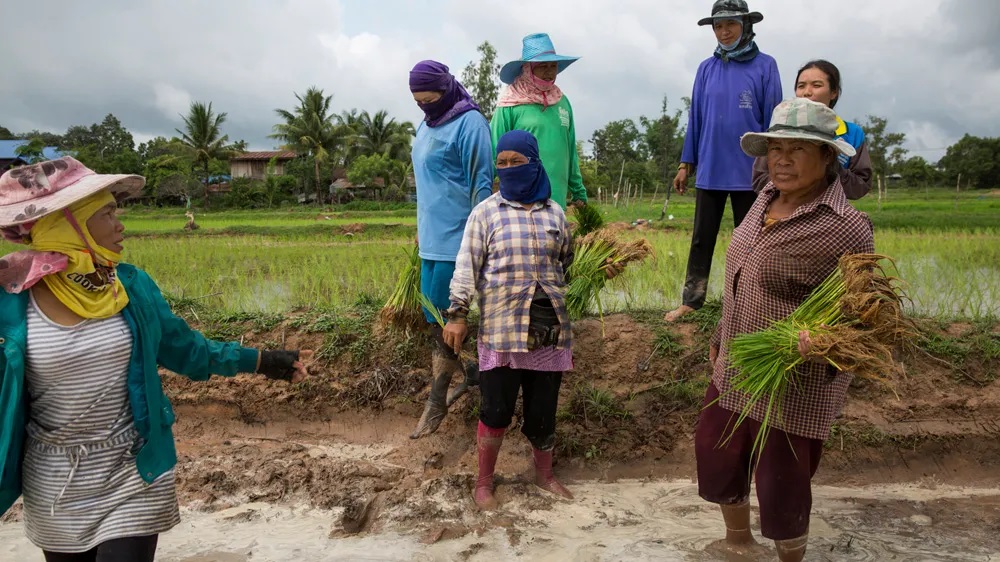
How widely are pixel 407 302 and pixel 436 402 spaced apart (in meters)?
0.58

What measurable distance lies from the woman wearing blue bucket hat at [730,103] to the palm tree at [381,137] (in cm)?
3416

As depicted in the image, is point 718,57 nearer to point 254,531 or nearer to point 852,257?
point 852,257

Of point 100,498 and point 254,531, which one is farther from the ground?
point 100,498

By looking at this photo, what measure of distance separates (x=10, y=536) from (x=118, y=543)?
1.69m

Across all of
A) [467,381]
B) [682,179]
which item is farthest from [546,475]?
[682,179]

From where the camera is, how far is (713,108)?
3.76 m

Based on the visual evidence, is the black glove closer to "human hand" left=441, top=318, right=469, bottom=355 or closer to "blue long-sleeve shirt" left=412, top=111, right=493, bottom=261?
"human hand" left=441, top=318, right=469, bottom=355

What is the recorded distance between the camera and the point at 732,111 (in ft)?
12.2

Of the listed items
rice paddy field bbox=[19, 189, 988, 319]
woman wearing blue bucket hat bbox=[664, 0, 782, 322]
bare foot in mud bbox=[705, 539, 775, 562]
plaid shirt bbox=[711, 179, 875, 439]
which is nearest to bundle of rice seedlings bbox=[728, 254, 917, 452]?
plaid shirt bbox=[711, 179, 875, 439]

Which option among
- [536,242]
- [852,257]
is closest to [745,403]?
[852,257]

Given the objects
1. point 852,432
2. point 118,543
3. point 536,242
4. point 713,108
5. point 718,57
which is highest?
point 718,57

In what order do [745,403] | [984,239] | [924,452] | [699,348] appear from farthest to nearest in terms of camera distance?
[984,239] < [699,348] < [924,452] < [745,403]

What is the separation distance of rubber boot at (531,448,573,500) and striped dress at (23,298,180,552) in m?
1.81

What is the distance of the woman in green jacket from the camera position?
5.56 ft
